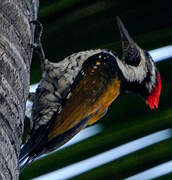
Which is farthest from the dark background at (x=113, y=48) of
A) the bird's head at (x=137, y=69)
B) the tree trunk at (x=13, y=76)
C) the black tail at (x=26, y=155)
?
the bird's head at (x=137, y=69)

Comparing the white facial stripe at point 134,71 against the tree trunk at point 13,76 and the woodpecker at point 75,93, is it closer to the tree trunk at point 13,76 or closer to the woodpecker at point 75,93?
the woodpecker at point 75,93

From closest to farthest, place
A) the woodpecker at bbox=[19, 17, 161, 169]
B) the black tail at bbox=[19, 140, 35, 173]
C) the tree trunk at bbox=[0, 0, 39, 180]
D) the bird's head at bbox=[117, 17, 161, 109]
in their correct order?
the tree trunk at bbox=[0, 0, 39, 180]
the black tail at bbox=[19, 140, 35, 173]
the woodpecker at bbox=[19, 17, 161, 169]
the bird's head at bbox=[117, 17, 161, 109]

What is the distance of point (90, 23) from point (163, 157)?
65cm

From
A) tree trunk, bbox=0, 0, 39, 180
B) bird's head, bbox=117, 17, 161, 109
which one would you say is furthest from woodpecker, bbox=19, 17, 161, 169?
tree trunk, bbox=0, 0, 39, 180

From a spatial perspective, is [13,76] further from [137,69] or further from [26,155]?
[137,69]

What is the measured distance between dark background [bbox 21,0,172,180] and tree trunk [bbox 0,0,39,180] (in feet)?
1.30

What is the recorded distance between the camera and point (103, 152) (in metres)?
2.15

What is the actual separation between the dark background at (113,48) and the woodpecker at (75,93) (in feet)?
0.18

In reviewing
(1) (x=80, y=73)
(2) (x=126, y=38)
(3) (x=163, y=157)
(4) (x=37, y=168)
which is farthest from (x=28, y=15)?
(2) (x=126, y=38)

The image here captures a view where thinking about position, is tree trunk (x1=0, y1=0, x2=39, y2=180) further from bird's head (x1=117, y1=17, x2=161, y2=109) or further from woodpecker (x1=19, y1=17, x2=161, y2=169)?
bird's head (x1=117, y1=17, x2=161, y2=109)

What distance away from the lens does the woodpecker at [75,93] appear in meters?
2.40

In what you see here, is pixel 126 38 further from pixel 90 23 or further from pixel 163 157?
pixel 163 157

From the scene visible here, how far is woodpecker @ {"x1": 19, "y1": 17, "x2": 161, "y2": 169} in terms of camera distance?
2.40 m

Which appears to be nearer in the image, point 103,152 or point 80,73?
point 103,152
